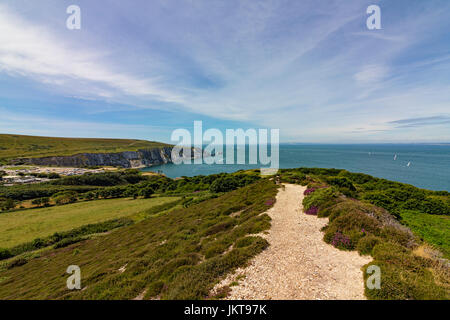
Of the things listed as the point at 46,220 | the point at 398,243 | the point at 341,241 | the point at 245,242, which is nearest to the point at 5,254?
the point at 46,220

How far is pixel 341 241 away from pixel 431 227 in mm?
14685

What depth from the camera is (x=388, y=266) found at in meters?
6.56

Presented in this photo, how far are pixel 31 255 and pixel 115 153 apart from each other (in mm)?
183129

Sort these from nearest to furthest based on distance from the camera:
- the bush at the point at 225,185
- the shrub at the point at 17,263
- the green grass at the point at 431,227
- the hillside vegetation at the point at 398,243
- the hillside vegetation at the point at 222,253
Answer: the hillside vegetation at the point at 398,243
the hillside vegetation at the point at 222,253
the green grass at the point at 431,227
the shrub at the point at 17,263
the bush at the point at 225,185

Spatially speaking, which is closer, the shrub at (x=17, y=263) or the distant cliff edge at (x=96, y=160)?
the shrub at (x=17, y=263)

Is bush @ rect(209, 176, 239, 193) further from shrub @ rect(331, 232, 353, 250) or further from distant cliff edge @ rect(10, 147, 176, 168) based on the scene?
distant cliff edge @ rect(10, 147, 176, 168)

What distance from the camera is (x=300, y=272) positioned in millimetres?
7129

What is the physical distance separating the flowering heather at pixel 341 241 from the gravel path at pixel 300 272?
1.22 ft

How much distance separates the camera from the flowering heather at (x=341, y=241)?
905 centimetres

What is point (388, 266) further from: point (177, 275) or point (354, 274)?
point (177, 275)

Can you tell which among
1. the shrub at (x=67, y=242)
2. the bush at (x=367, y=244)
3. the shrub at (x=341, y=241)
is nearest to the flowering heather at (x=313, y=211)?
the shrub at (x=341, y=241)

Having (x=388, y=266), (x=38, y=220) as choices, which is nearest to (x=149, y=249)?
(x=388, y=266)

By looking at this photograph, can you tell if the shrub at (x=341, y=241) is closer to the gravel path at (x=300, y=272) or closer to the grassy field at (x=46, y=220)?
the gravel path at (x=300, y=272)
